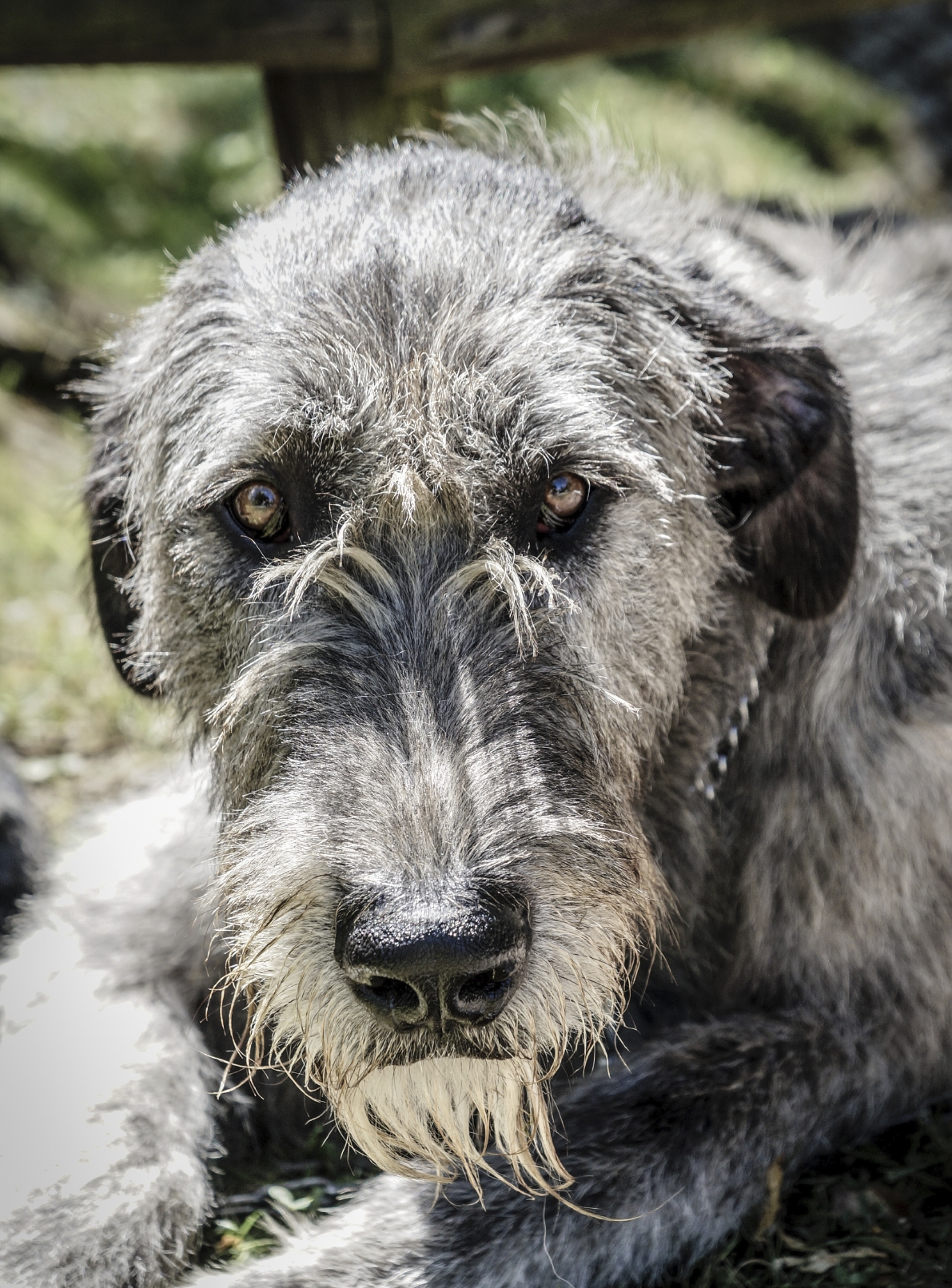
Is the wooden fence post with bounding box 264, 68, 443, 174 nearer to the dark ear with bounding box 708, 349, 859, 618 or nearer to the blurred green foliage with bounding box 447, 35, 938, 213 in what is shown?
the dark ear with bounding box 708, 349, 859, 618

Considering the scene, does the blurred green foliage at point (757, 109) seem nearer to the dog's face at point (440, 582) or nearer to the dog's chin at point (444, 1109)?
the dog's face at point (440, 582)

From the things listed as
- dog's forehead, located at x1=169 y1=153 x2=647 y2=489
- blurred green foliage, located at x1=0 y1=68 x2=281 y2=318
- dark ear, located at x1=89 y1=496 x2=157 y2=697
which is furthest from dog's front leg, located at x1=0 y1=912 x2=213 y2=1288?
blurred green foliage, located at x1=0 y1=68 x2=281 y2=318

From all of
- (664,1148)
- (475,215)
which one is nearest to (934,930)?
(664,1148)

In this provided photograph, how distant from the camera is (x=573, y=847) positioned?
268 cm

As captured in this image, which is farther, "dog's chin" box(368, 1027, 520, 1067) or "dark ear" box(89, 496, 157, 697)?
"dark ear" box(89, 496, 157, 697)

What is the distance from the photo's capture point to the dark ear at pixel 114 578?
3.62 meters

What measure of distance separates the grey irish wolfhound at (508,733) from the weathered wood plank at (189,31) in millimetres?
1482

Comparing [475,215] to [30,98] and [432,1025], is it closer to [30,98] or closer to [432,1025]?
[432,1025]

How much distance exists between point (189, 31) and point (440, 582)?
3023 mm

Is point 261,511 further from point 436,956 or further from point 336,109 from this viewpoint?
point 336,109

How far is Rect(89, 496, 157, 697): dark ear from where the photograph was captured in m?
3.62

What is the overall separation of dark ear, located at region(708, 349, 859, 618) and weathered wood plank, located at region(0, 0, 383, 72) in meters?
2.55

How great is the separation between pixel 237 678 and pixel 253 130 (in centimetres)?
842

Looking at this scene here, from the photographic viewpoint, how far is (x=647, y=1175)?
124 inches
